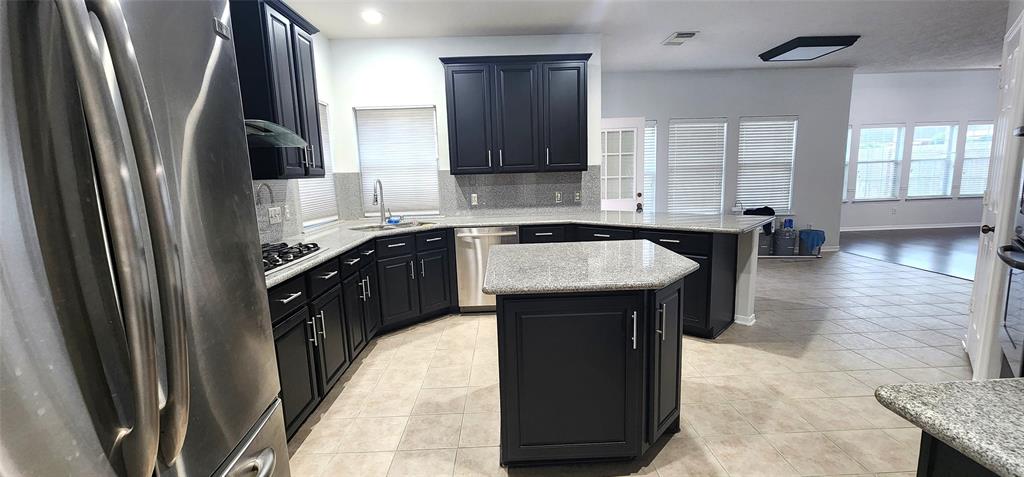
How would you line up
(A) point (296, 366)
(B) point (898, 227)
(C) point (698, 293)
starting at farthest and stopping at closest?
(B) point (898, 227) < (C) point (698, 293) < (A) point (296, 366)

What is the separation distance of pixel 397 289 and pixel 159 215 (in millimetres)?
3047

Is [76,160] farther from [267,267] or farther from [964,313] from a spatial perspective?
[964,313]

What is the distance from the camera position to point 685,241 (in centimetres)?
331

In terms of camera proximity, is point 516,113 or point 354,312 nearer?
point 354,312

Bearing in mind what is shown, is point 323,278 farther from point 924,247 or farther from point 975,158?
point 975,158

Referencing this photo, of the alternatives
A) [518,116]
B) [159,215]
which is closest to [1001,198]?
[518,116]

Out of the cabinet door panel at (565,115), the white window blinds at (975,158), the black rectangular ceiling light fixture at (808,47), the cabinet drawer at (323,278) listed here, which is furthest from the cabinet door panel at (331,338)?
the white window blinds at (975,158)

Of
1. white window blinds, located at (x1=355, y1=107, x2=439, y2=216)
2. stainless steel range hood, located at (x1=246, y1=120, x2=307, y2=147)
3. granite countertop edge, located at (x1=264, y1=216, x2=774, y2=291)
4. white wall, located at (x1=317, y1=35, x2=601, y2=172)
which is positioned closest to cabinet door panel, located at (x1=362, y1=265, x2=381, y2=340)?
granite countertop edge, located at (x1=264, y1=216, x2=774, y2=291)

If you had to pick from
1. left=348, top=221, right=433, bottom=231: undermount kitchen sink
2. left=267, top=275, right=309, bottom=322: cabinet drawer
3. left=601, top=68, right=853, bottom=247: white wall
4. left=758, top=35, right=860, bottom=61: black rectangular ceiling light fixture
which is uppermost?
left=758, top=35, right=860, bottom=61: black rectangular ceiling light fixture

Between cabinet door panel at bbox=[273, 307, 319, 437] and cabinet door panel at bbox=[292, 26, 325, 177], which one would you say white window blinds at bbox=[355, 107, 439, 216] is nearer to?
cabinet door panel at bbox=[292, 26, 325, 177]

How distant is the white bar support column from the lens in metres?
3.50

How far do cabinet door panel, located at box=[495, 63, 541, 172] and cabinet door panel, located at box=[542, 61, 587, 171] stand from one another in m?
0.10

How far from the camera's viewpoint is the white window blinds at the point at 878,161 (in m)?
8.02

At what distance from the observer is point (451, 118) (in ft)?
13.5
